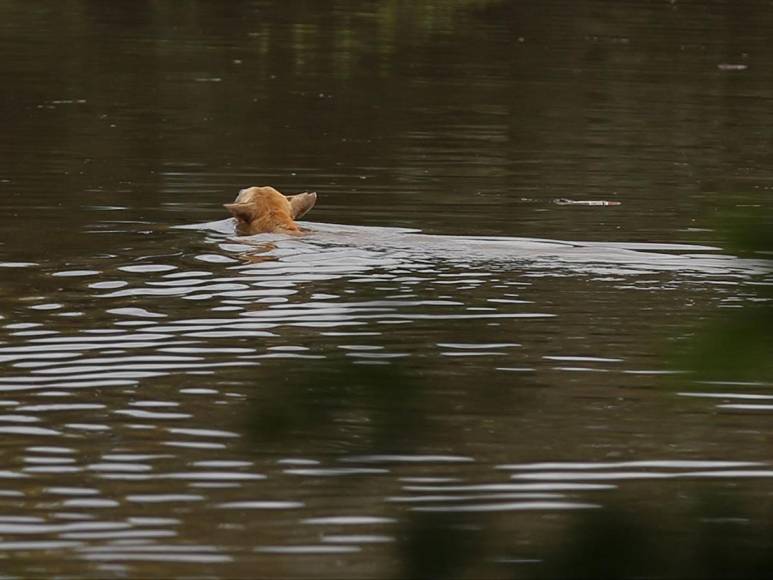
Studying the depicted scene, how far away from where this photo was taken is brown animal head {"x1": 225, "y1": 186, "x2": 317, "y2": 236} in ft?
43.1

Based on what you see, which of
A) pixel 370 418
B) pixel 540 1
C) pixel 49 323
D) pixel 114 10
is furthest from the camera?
pixel 540 1

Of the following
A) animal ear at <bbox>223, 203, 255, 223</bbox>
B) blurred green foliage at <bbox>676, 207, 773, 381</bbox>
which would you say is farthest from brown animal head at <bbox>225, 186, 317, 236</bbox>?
blurred green foliage at <bbox>676, 207, 773, 381</bbox>

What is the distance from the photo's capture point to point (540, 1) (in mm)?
40031

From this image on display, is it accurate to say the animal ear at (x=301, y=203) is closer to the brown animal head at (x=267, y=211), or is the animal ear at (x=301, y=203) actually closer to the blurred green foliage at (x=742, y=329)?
the brown animal head at (x=267, y=211)

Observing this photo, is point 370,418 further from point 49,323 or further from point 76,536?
point 49,323

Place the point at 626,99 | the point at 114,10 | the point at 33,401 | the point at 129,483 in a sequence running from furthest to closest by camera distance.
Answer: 1. the point at 114,10
2. the point at 626,99
3. the point at 33,401
4. the point at 129,483

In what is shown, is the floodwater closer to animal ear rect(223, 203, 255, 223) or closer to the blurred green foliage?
the blurred green foliage

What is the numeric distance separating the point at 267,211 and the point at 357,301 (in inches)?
444

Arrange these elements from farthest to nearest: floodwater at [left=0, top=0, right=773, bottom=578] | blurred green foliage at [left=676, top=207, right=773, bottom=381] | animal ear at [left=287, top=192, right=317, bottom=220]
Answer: animal ear at [left=287, top=192, right=317, bottom=220]
floodwater at [left=0, top=0, right=773, bottom=578]
blurred green foliage at [left=676, top=207, right=773, bottom=381]

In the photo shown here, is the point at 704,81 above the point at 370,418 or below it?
below

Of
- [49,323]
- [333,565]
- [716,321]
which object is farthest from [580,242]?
[716,321]

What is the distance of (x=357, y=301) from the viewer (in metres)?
2.09

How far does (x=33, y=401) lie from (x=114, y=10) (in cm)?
2937

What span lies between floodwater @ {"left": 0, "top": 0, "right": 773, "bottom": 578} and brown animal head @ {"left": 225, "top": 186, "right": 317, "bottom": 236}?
0.23 m
